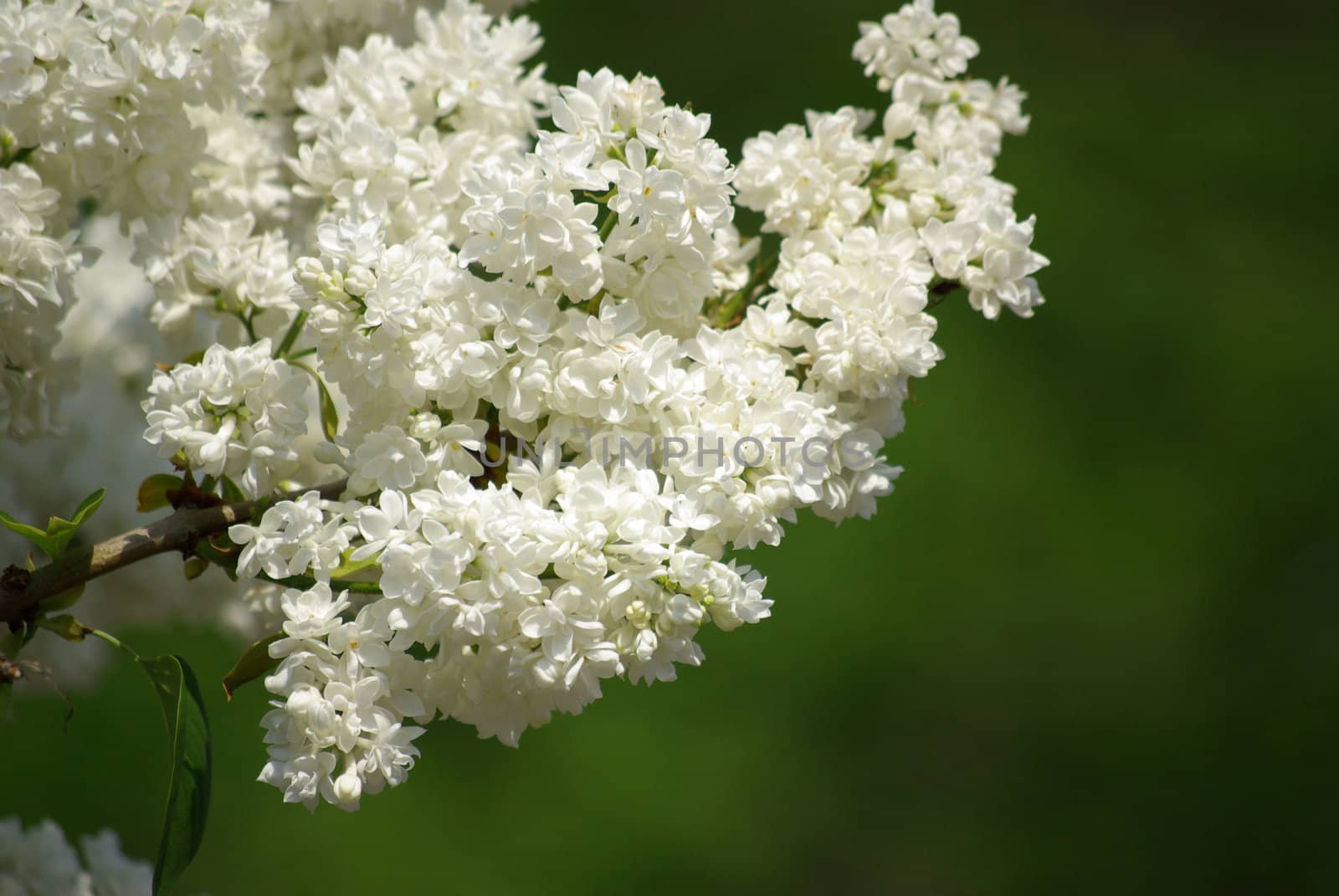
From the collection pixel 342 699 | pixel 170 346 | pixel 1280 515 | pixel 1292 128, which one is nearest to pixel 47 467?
pixel 170 346

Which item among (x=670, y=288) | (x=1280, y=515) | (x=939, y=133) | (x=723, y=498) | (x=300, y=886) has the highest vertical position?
(x=1280, y=515)

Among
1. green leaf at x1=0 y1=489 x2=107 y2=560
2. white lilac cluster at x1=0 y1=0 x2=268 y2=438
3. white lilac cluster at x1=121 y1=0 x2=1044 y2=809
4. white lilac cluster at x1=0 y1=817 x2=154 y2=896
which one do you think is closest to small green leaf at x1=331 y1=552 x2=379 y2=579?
white lilac cluster at x1=121 y1=0 x2=1044 y2=809

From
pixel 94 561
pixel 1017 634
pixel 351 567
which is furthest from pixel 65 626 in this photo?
pixel 1017 634

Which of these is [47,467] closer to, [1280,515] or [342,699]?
[342,699]

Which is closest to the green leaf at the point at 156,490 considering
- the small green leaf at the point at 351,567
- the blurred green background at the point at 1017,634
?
the small green leaf at the point at 351,567

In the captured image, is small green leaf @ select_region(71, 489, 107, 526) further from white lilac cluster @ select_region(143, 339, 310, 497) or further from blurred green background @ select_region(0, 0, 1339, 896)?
blurred green background @ select_region(0, 0, 1339, 896)

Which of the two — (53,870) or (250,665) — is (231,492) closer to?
(250,665)

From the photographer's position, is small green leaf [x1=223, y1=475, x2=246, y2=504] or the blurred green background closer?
small green leaf [x1=223, y1=475, x2=246, y2=504]
